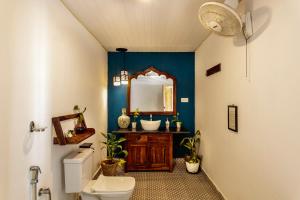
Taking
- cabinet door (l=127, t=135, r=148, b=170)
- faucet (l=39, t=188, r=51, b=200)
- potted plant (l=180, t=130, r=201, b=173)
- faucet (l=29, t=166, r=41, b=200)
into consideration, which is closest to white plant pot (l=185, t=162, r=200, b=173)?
potted plant (l=180, t=130, r=201, b=173)

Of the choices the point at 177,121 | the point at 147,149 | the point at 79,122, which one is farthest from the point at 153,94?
the point at 79,122

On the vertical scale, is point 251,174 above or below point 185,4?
below

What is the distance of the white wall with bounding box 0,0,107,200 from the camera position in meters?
1.45

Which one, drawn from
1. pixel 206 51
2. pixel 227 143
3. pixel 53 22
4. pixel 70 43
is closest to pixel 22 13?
pixel 53 22

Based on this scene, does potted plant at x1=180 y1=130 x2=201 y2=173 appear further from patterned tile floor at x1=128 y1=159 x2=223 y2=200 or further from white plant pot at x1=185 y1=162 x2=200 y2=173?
patterned tile floor at x1=128 y1=159 x2=223 y2=200

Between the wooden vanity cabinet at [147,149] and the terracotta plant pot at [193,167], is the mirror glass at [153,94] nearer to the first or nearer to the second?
the wooden vanity cabinet at [147,149]

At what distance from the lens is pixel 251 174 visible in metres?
2.11

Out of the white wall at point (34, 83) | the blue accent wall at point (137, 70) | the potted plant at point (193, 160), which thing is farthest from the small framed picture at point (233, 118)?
the blue accent wall at point (137, 70)

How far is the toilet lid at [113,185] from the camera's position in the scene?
2480mm

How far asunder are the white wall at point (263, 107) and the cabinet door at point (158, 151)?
A: 1.20m

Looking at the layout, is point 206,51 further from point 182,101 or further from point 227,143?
point 227,143

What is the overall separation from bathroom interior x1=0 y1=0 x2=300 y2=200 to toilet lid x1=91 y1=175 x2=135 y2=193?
23 millimetres

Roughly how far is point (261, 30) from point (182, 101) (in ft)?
10.00

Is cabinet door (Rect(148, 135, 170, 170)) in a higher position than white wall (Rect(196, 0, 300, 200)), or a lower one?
lower
